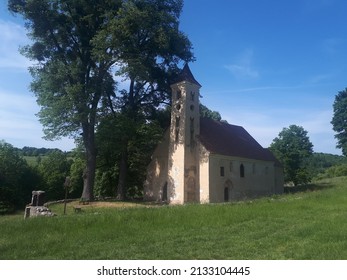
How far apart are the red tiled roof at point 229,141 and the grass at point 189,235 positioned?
64.8 feet

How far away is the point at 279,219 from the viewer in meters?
15.3

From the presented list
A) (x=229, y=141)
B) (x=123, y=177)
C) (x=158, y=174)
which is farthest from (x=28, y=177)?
(x=229, y=141)

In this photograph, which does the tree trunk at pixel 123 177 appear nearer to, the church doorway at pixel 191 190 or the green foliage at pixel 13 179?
the church doorway at pixel 191 190

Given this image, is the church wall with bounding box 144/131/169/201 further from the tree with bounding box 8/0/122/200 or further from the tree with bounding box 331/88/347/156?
the tree with bounding box 331/88/347/156

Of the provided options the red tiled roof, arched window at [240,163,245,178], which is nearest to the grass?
the red tiled roof

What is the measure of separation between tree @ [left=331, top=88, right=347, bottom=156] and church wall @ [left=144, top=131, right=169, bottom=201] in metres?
25.8

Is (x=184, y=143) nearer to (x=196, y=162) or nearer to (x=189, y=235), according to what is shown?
(x=196, y=162)

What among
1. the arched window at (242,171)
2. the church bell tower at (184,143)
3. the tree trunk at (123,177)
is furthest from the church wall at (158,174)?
the arched window at (242,171)

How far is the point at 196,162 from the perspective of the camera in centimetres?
3688

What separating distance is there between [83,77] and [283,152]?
96.5ft

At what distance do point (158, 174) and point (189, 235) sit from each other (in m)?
27.7

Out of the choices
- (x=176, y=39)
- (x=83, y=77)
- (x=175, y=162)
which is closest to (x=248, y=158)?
(x=175, y=162)

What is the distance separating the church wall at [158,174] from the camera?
1554 inches

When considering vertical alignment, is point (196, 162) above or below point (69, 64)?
below
